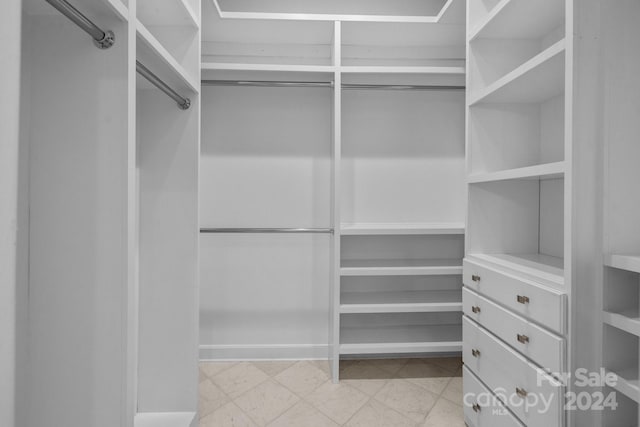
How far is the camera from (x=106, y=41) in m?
0.84

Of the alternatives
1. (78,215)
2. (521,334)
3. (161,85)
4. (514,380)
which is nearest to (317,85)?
(161,85)

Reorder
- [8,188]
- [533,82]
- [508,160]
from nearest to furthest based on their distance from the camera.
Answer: [8,188], [533,82], [508,160]

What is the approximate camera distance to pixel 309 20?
1.81m

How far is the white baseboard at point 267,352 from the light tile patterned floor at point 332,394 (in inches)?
2.0

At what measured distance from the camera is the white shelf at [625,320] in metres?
0.89

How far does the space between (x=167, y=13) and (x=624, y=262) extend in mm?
1826

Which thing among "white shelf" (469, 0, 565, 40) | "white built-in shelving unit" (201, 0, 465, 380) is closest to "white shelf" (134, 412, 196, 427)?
"white built-in shelving unit" (201, 0, 465, 380)

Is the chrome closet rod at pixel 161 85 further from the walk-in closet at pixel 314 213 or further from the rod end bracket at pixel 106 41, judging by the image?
the rod end bracket at pixel 106 41

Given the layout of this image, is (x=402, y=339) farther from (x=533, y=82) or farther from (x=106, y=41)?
(x=106, y=41)

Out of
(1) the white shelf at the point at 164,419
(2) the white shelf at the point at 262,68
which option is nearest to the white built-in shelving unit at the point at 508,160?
(2) the white shelf at the point at 262,68

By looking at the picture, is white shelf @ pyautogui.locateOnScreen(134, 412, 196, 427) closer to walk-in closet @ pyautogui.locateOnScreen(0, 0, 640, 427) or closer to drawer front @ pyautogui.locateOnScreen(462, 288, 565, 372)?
walk-in closet @ pyautogui.locateOnScreen(0, 0, 640, 427)

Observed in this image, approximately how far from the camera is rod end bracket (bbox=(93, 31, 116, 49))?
0.84 metres

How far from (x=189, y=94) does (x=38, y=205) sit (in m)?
0.82

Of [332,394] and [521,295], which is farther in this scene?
[332,394]
